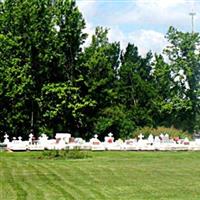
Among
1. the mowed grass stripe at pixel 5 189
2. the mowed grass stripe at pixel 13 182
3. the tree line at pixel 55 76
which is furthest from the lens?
the tree line at pixel 55 76

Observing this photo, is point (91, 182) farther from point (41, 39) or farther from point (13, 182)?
point (41, 39)

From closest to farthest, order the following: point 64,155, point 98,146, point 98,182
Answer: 1. point 98,182
2. point 64,155
3. point 98,146

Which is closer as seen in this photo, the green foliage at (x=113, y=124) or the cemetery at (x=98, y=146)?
the cemetery at (x=98, y=146)

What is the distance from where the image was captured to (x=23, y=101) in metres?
50.2

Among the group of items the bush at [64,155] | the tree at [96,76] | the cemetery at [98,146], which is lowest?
the bush at [64,155]

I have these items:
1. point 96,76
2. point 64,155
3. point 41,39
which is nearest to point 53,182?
point 64,155

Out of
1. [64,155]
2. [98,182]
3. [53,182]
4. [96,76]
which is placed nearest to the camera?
[98,182]

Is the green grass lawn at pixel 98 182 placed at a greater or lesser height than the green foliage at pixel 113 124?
lesser

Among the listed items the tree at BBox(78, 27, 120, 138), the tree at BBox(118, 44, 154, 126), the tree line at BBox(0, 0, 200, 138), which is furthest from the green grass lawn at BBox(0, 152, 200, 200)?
the tree at BBox(118, 44, 154, 126)

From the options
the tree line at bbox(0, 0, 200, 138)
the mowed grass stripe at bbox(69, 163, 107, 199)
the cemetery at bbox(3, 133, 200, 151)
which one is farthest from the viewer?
the tree line at bbox(0, 0, 200, 138)

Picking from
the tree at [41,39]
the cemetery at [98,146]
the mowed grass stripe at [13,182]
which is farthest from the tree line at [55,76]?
the mowed grass stripe at [13,182]

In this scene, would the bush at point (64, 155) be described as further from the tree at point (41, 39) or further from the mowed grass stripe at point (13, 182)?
the tree at point (41, 39)

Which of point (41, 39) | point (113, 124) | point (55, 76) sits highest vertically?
point (41, 39)

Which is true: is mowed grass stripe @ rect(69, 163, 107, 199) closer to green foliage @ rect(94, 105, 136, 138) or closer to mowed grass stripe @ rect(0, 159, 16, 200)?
mowed grass stripe @ rect(0, 159, 16, 200)
